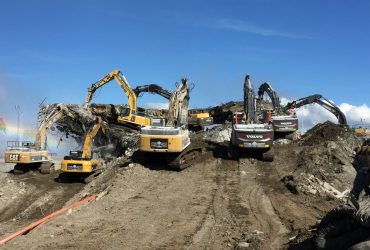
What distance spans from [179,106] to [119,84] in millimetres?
9553

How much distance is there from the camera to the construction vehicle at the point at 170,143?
1995 cm

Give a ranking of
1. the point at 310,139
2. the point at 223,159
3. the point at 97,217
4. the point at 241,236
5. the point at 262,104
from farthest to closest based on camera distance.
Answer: the point at 262,104, the point at 310,139, the point at 223,159, the point at 97,217, the point at 241,236

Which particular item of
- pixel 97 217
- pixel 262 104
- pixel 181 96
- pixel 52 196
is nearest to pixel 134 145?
pixel 181 96

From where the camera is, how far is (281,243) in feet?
31.1

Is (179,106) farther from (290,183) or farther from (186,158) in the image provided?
(290,183)

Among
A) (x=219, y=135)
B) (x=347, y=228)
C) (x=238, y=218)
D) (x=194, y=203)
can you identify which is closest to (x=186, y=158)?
(x=194, y=203)

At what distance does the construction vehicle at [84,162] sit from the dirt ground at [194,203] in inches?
29.1

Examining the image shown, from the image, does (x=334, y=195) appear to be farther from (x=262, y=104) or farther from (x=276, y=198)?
(x=262, y=104)

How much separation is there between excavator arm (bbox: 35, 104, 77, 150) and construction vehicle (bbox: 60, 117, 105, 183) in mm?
4034

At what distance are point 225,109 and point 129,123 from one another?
17224 mm

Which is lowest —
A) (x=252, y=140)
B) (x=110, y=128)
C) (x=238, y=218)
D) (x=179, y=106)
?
(x=238, y=218)

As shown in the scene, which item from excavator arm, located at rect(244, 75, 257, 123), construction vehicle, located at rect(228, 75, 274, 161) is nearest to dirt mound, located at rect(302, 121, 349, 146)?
excavator arm, located at rect(244, 75, 257, 123)

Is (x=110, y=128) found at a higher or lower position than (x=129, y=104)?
lower

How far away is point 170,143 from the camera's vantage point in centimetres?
1992
